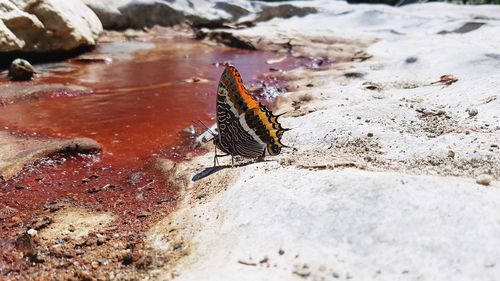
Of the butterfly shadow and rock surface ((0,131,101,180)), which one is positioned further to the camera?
rock surface ((0,131,101,180))

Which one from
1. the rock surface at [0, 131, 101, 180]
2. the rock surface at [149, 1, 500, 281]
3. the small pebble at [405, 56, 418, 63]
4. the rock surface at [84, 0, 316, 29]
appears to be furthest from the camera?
the rock surface at [84, 0, 316, 29]

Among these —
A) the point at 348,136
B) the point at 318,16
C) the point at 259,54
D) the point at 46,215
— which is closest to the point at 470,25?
the point at 259,54

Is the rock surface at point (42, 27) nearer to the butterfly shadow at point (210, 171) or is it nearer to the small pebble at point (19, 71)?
the small pebble at point (19, 71)

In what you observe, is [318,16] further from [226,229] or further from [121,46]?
[226,229]

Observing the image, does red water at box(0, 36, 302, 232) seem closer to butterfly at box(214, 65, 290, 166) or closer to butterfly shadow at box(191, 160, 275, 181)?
butterfly shadow at box(191, 160, 275, 181)

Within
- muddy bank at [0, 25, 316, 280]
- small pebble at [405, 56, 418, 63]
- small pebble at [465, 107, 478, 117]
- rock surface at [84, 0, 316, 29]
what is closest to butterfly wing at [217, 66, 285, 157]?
muddy bank at [0, 25, 316, 280]

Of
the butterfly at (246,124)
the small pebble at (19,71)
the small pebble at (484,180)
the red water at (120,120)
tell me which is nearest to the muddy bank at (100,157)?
the red water at (120,120)

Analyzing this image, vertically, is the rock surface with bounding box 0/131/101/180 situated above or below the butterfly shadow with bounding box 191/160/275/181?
below
